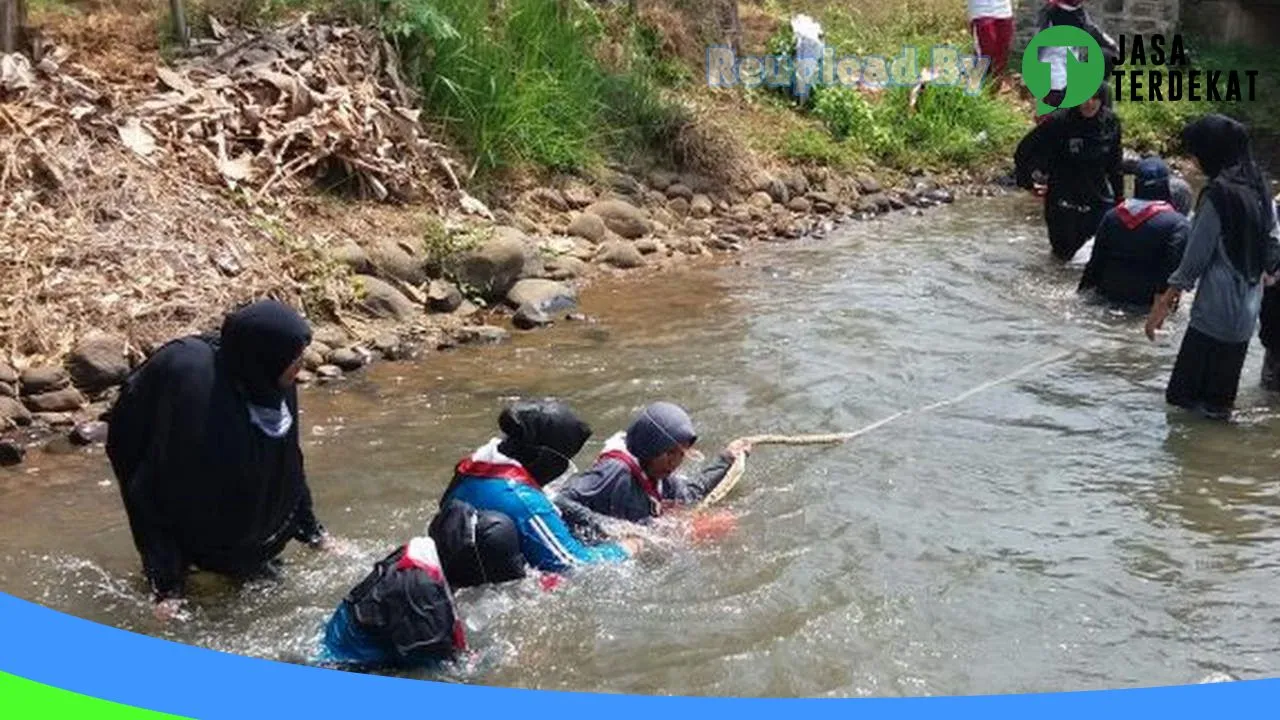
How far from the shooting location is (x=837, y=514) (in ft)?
22.4

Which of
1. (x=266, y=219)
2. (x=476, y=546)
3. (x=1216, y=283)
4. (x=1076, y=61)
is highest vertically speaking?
(x=1076, y=61)

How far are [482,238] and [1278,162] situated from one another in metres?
9.37

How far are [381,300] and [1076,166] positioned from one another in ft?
15.9

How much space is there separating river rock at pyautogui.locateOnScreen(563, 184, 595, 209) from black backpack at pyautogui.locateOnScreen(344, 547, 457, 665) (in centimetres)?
739

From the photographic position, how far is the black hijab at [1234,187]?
24.2 feet

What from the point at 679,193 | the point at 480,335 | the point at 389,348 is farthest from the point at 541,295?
the point at 679,193

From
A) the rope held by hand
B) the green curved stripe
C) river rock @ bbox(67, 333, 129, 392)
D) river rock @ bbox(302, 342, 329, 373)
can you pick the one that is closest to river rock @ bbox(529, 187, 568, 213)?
river rock @ bbox(302, 342, 329, 373)

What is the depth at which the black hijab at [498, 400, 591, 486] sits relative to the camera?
5539 mm

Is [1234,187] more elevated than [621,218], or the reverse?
[1234,187]

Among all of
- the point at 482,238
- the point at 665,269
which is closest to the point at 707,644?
the point at 482,238

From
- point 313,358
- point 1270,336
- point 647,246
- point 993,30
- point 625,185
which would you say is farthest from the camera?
point 993,30

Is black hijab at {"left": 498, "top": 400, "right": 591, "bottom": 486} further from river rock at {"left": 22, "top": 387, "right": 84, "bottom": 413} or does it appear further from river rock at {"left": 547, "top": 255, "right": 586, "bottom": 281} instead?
river rock at {"left": 547, "top": 255, "right": 586, "bottom": 281}

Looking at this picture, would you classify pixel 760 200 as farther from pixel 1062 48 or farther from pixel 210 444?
pixel 210 444

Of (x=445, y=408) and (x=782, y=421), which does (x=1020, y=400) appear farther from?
(x=445, y=408)
